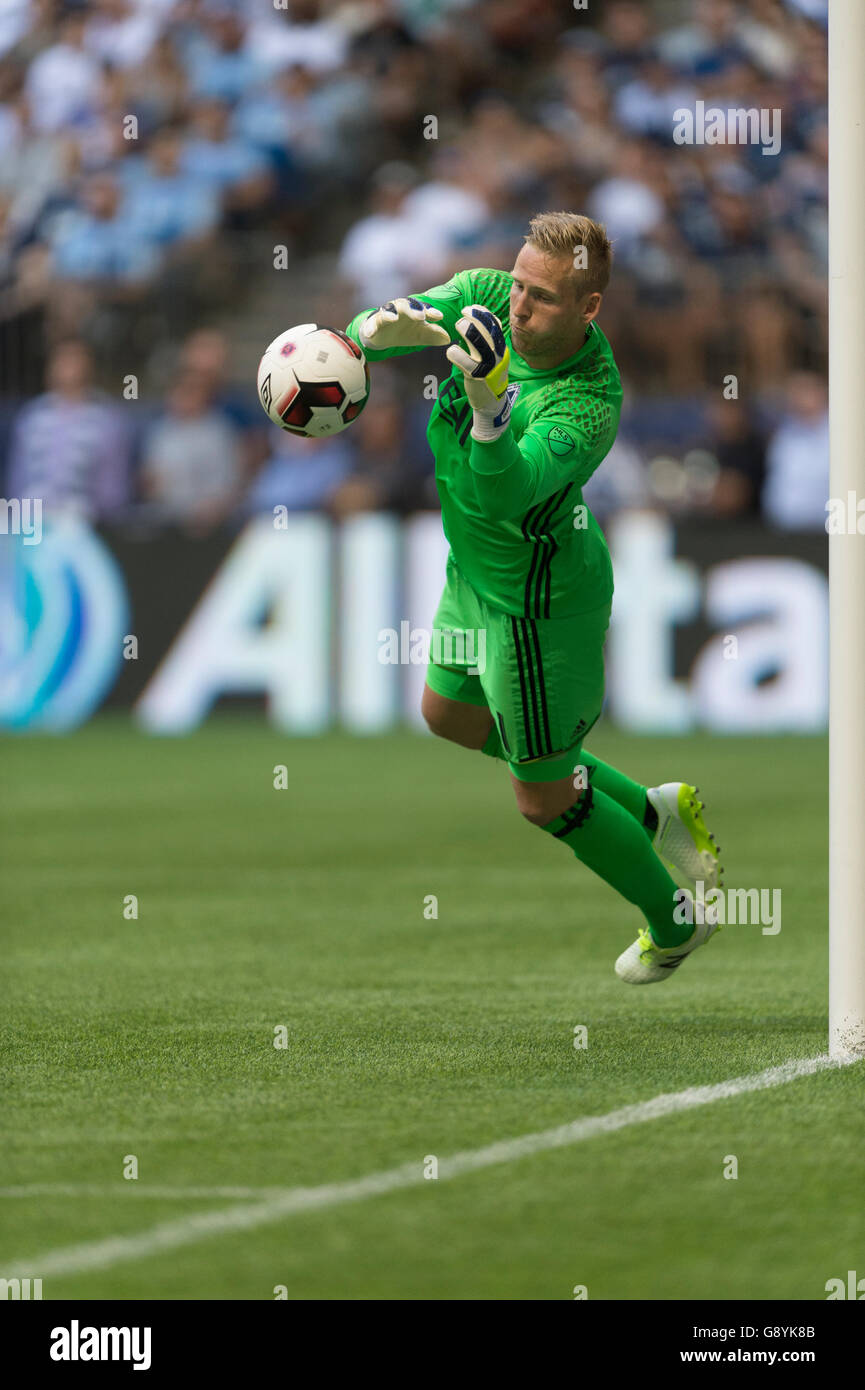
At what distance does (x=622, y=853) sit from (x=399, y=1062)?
3.24 feet

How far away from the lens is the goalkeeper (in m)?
5.09

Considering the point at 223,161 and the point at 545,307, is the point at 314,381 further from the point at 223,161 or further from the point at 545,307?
the point at 223,161

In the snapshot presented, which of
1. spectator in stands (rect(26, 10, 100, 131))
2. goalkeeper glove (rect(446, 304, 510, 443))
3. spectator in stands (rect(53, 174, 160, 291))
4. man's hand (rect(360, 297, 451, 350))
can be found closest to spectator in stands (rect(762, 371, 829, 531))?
spectator in stands (rect(53, 174, 160, 291))

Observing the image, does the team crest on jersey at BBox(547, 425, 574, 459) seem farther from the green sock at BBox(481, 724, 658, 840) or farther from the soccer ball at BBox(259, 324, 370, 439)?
the green sock at BBox(481, 724, 658, 840)

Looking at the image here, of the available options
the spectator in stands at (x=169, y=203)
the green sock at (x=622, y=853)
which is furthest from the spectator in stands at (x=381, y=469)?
the green sock at (x=622, y=853)

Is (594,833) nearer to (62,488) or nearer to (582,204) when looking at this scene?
(62,488)

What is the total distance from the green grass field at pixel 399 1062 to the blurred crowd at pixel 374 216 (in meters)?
5.10

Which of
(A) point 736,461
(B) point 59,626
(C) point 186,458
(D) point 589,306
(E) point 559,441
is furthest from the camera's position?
(C) point 186,458

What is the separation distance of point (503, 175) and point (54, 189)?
3.47m

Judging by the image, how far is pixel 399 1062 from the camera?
4930mm

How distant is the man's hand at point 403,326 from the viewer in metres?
4.83

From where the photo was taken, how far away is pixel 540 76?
58.3 feet

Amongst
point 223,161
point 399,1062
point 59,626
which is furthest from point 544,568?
point 223,161

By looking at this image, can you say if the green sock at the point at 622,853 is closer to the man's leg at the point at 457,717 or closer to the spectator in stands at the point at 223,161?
the man's leg at the point at 457,717
